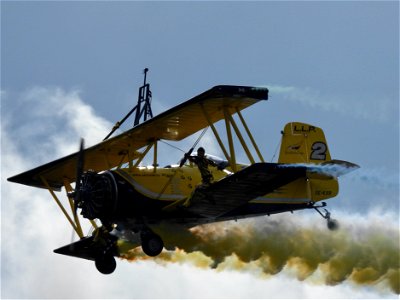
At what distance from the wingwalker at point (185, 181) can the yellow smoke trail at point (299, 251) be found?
0.82 meters

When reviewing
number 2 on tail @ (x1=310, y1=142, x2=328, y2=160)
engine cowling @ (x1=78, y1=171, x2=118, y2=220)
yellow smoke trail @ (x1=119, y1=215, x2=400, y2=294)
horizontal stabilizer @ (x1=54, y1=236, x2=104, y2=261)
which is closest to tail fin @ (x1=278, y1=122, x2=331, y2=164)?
number 2 on tail @ (x1=310, y1=142, x2=328, y2=160)

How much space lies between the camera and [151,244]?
32844mm

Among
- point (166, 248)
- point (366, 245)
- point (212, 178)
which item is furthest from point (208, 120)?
point (366, 245)

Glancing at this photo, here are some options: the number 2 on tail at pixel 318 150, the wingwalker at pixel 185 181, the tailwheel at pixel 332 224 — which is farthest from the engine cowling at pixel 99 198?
the number 2 on tail at pixel 318 150

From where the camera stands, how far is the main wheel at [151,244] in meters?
32.8

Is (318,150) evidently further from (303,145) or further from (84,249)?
(84,249)

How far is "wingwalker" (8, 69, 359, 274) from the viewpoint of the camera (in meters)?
31.7

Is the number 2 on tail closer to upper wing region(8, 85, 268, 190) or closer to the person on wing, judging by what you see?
upper wing region(8, 85, 268, 190)

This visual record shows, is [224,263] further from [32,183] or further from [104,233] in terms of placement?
[32,183]

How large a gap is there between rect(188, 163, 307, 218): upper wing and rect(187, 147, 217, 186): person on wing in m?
0.37

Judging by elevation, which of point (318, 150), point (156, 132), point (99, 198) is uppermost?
point (156, 132)

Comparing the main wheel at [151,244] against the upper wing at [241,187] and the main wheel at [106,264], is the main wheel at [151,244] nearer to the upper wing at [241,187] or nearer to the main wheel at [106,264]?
the upper wing at [241,187]

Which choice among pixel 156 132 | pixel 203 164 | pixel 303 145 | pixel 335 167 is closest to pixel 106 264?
pixel 156 132

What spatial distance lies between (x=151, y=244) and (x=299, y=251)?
4.59 meters
